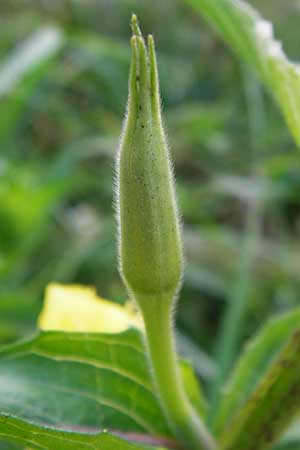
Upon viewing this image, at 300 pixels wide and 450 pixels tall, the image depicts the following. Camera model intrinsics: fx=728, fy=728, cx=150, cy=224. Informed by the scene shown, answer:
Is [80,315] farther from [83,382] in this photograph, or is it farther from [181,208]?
[181,208]

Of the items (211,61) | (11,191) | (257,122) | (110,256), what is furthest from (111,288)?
(211,61)

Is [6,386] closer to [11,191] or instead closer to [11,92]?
[11,191]

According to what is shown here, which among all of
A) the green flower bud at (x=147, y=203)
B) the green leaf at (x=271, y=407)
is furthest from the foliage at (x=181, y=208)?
the green flower bud at (x=147, y=203)

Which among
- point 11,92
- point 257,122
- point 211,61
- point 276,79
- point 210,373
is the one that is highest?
point 211,61

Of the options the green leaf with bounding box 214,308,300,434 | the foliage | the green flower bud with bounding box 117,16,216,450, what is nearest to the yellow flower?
the foliage

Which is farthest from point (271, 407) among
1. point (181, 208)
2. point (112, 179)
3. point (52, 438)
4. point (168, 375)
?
point (112, 179)

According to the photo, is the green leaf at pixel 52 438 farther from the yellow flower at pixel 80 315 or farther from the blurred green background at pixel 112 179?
the blurred green background at pixel 112 179
